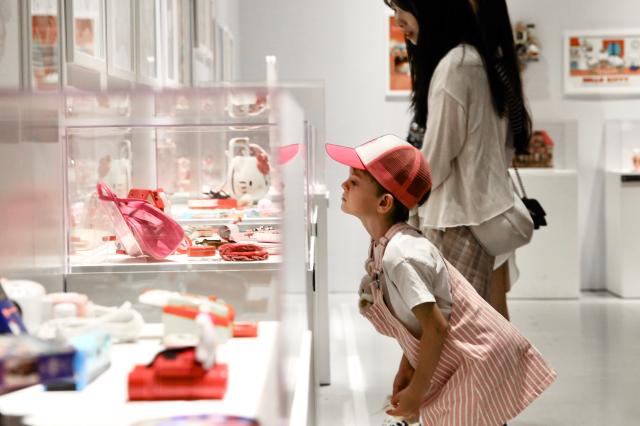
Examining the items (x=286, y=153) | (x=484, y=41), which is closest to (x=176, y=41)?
(x=484, y=41)

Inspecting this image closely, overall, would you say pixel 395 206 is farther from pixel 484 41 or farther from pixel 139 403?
pixel 139 403

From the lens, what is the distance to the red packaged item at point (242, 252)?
100 cm

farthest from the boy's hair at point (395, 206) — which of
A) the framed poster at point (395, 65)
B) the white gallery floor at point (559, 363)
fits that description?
the framed poster at point (395, 65)

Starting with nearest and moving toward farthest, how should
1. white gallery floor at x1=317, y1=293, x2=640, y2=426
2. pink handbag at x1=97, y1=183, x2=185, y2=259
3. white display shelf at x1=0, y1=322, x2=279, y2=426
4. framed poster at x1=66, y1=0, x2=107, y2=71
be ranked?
white display shelf at x1=0, y1=322, x2=279, y2=426 < pink handbag at x1=97, y1=183, x2=185, y2=259 < framed poster at x1=66, y1=0, x2=107, y2=71 < white gallery floor at x1=317, y1=293, x2=640, y2=426

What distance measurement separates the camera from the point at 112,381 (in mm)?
813

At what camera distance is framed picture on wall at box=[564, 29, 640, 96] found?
6.93 metres

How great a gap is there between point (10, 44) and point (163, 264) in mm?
772

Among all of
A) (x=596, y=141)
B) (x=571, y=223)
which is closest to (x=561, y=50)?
(x=596, y=141)

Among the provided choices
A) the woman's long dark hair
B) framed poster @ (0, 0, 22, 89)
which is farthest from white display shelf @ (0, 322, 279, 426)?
the woman's long dark hair

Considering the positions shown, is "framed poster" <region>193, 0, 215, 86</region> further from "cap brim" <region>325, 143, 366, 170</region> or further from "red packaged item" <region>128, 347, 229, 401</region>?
"red packaged item" <region>128, 347, 229, 401</region>

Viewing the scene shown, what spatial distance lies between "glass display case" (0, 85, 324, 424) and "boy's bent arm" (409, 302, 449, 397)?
1.46 feet

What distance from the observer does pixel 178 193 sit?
1317mm

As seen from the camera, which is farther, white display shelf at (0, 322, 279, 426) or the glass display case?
the glass display case

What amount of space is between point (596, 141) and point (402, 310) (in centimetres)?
554
